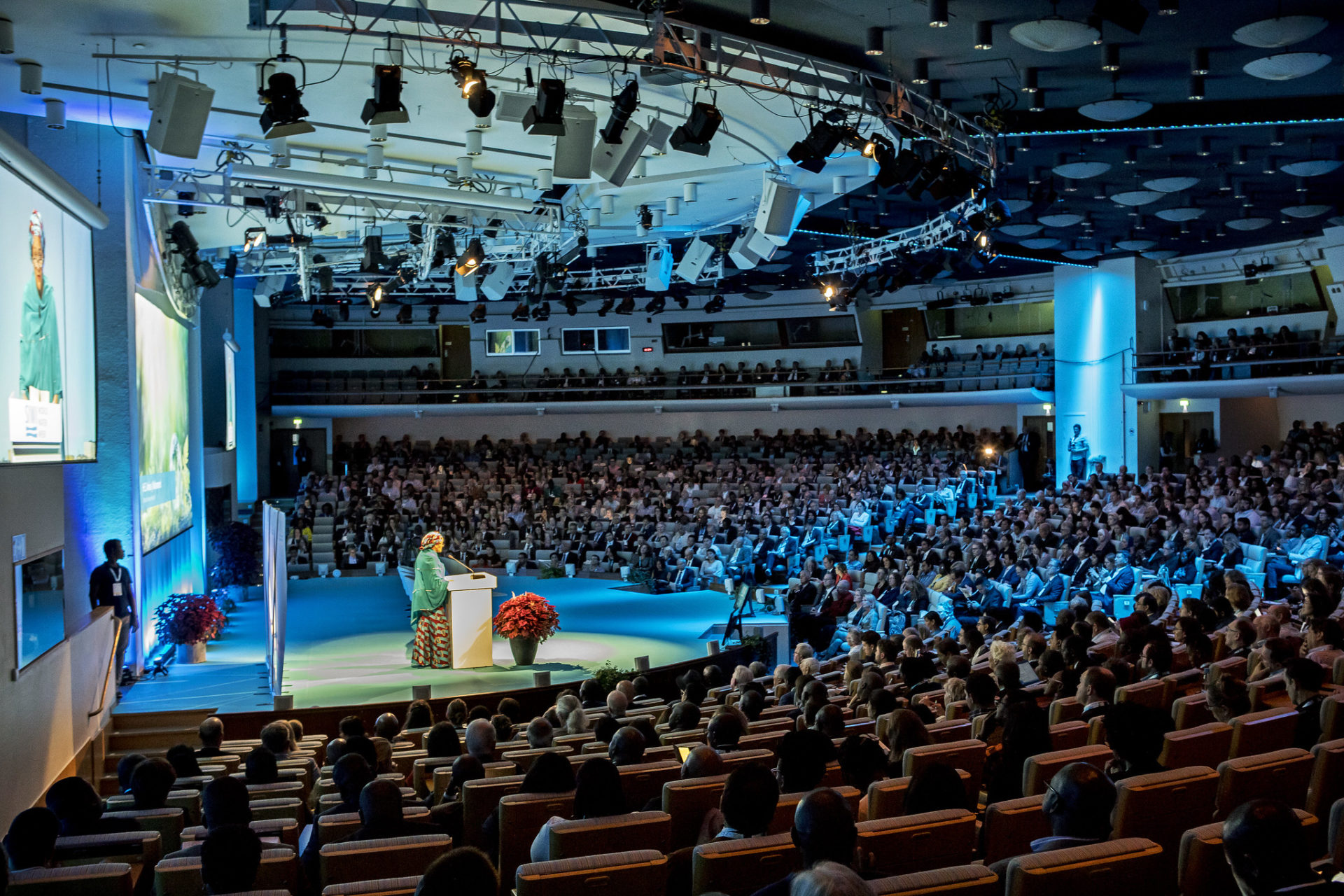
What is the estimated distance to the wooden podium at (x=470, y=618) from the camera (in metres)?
11.0

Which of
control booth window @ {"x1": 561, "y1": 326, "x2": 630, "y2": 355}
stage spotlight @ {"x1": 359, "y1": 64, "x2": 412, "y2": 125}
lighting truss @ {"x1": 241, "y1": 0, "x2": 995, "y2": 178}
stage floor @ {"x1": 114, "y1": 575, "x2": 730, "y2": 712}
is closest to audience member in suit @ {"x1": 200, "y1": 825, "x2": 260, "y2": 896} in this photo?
lighting truss @ {"x1": 241, "y1": 0, "x2": 995, "y2": 178}

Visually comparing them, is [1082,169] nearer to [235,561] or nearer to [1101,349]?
[1101,349]

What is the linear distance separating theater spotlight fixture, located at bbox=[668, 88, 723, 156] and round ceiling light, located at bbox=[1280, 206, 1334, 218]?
463 inches

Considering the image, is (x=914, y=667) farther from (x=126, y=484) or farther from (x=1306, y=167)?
(x=1306, y=167)

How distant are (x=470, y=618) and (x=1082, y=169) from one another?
826cm

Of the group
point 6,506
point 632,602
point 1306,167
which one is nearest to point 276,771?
point 6,506

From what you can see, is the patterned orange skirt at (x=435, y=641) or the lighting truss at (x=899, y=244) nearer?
Answer: the patterned orange skirt at (x=435, y=641)

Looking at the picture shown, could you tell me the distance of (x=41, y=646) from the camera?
277 inches

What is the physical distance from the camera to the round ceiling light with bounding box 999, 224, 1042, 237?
1661cm

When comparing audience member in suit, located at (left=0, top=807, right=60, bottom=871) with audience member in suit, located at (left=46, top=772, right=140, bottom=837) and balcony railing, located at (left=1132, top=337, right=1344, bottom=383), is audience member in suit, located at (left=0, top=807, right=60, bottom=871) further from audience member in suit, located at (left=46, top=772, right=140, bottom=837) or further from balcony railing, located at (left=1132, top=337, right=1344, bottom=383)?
balcony railing, located at (left=1132, top=337, right=1344, bottom=383)

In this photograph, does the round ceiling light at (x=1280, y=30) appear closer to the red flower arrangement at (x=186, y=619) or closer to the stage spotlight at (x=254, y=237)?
the stage spotlight at (x=254, y=237)

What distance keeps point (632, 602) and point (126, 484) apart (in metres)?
7.71

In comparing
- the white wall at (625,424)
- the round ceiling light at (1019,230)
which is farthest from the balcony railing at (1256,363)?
the white wall at (625,424)

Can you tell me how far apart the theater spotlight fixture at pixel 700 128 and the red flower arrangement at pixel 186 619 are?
659 centimetres
